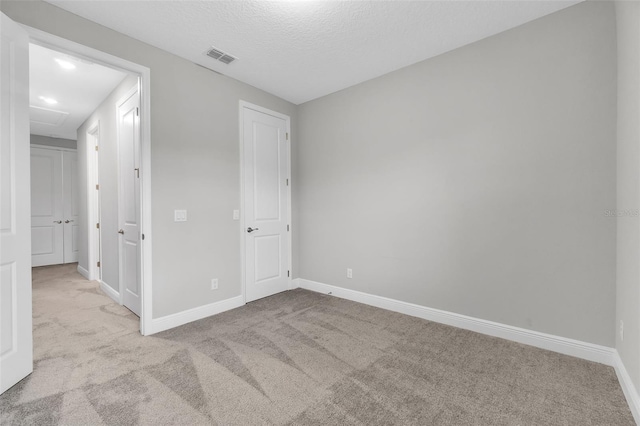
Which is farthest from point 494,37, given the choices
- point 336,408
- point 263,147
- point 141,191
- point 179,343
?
point 179,343

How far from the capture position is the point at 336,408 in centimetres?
167

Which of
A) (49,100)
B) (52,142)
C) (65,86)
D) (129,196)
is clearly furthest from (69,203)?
(129,196)

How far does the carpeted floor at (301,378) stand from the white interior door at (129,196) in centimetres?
45

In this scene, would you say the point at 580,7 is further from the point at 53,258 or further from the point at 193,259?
the point at 53,258

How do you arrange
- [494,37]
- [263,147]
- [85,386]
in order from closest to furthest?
[85,386]
[494,37]
[263,147]

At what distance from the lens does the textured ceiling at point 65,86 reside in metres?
3.05

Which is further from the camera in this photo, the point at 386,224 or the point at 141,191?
the point at 386,224

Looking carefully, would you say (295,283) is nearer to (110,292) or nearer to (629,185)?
(110,292)

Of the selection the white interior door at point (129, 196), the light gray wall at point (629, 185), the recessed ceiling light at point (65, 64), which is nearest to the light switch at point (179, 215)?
the white interior door at point (129, 196)

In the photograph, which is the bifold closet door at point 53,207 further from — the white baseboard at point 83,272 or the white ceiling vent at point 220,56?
the white ceiling vent at point 220,56

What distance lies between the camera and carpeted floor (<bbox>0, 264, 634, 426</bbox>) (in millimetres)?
1616

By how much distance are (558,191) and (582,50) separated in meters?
1.10

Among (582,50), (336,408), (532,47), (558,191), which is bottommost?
(336,408)

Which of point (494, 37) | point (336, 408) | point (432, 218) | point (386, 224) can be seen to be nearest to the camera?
point (336, 408)
